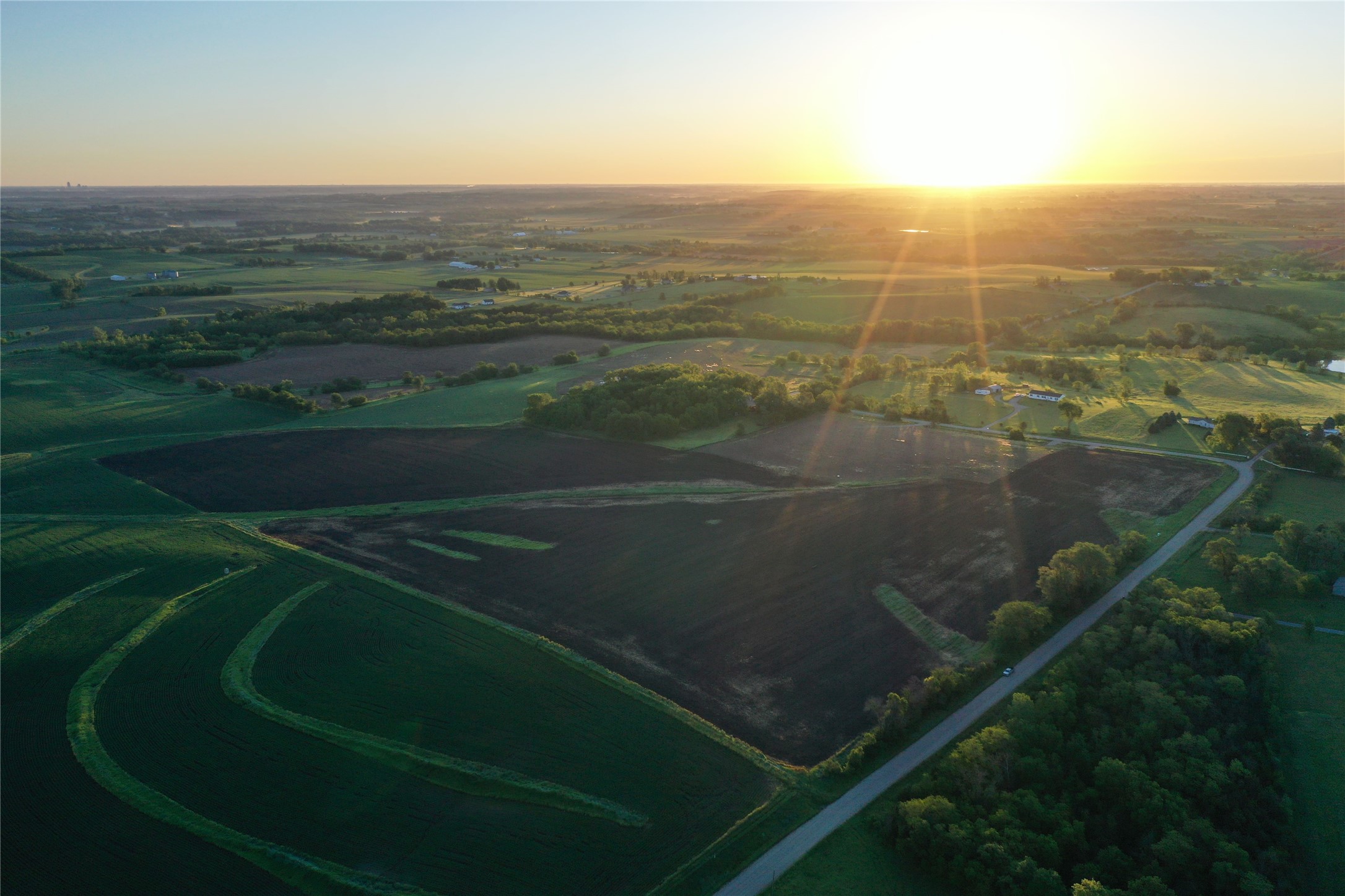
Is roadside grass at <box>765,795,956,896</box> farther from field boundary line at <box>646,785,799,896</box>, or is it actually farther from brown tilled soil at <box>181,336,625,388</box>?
brown tilled soil at <box>181,336,625,388</box>

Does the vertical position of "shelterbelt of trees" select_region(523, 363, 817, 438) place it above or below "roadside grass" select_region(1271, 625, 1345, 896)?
above

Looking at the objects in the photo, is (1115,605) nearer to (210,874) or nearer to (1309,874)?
(1309,874)

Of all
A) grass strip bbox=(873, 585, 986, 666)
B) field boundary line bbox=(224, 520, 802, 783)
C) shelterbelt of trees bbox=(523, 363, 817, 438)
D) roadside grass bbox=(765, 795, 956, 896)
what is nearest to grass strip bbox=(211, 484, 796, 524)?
field boundary line bbox=(224, 520, 802, 783)

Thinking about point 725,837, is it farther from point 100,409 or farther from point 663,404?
point 100,409

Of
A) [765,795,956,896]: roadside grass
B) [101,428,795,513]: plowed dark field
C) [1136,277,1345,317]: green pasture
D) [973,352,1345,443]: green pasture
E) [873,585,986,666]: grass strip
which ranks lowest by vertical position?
[765,795,956,896]: roadside grass

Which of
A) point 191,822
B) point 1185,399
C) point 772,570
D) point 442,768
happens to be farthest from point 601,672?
point 1185,399

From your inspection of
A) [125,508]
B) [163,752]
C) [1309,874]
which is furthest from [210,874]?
[125,508]
